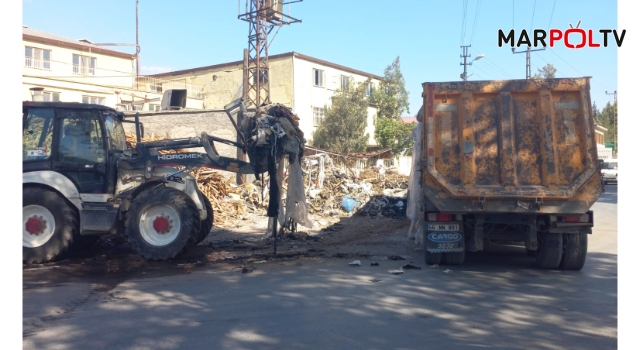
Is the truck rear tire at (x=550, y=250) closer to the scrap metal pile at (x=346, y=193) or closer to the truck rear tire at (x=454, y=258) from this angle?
the truck rear tire at (x=454, y=258)

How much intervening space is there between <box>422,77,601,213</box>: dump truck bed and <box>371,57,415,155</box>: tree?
29.3 m

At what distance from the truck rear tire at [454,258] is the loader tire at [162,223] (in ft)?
14.5

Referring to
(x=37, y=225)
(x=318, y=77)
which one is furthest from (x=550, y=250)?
(x=318, y=77)

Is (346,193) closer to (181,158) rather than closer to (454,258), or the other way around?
(181,158)

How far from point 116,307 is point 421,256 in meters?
5.60

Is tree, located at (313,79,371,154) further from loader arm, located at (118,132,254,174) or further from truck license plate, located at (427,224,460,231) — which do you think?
truck license plate, located at (427,224,460,231)

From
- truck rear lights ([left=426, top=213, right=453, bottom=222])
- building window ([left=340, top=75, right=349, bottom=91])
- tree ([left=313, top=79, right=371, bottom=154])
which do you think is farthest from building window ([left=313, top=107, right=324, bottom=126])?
truck rear lights ([left=426, top=213, right=453, bottom=222])

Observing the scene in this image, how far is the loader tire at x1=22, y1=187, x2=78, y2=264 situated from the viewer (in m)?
8.38

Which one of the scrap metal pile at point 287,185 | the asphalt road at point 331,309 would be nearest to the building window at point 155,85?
the scrap metal pile at point 287,185

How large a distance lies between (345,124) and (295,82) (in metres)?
4.58

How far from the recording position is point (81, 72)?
107 feet

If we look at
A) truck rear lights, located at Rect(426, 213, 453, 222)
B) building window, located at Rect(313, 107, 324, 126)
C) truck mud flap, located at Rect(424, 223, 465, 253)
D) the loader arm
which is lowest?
truck mud flap, located at Rect(424, 223, 465, 253)

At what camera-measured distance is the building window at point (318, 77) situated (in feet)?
118

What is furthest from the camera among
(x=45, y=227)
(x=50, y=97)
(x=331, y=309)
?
(x=50, y=97)
